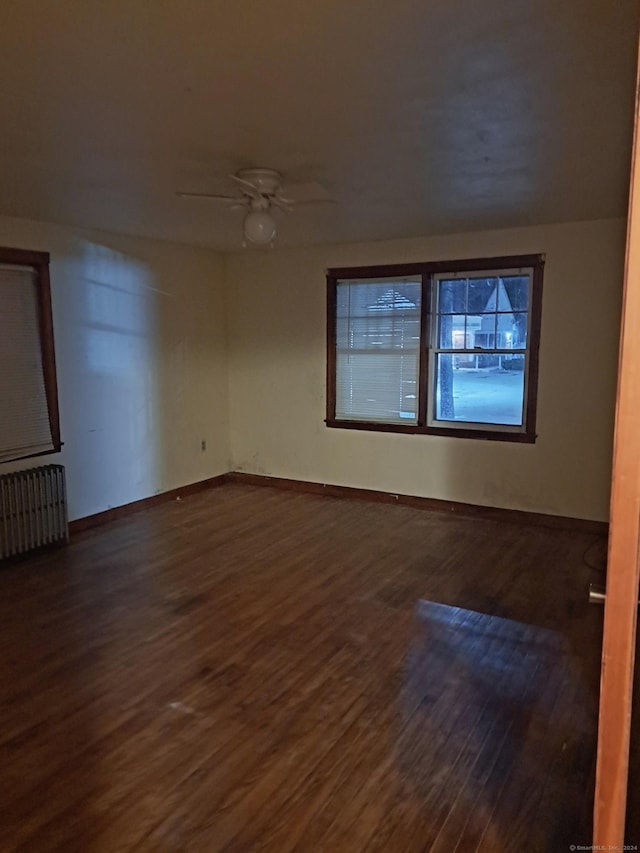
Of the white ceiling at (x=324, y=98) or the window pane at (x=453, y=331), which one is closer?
the white ceiling at (x=324, y=98)

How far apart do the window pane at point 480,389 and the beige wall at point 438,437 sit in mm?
215

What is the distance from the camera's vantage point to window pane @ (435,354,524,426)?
5.13 metres

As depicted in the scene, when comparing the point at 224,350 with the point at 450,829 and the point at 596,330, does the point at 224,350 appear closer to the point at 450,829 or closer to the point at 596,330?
the point at 596,330

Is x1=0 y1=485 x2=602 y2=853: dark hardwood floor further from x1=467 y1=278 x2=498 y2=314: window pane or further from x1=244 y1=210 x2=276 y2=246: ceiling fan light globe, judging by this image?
x1=244 y1=210 x2=276 y2=246: ceiling fan light globe

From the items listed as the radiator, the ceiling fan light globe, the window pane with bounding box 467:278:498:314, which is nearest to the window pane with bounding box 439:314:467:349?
the window pane with bounding box 467:278:498:314

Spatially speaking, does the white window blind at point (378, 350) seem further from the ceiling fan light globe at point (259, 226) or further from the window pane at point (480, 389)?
the ceiling fan light globe at point (259, 226)

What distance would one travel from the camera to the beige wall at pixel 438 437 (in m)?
4.71

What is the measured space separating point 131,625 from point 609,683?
9.41 ft

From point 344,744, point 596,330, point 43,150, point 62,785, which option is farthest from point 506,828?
point 596,330

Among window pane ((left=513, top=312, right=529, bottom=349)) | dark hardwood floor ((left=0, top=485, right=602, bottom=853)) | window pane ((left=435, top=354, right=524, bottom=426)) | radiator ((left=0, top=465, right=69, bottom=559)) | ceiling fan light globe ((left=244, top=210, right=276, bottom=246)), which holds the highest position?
ceiling fan light globe ((left=244, top=210, right=276, bottom=246))

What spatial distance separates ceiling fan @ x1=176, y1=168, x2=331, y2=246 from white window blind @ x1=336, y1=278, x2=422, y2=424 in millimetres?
2030

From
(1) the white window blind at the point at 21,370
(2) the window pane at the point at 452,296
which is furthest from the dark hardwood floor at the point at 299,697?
(2) the window pane at the point at 452,296

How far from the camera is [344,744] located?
240cm

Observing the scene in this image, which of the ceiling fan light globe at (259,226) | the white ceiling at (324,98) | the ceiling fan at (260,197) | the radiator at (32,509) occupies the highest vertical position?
the white ceiling at (324,98)
